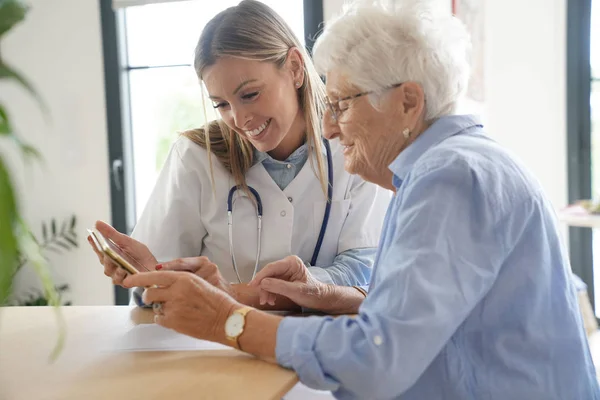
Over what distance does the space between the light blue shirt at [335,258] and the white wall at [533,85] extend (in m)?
2.24

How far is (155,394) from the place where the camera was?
3.32 ft

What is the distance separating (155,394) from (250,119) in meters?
0.92

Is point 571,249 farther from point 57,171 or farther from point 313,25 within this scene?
point 57,171

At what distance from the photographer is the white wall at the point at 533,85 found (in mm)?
3902

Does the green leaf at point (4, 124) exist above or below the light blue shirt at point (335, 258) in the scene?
above

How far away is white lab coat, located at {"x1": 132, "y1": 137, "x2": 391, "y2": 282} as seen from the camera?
6.08 feet

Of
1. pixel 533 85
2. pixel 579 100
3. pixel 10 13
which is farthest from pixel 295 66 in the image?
pixel 579 100

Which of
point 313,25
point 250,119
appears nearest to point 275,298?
point 250,119

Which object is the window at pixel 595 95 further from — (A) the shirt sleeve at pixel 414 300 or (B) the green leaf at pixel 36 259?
(B) the green leaf at pixel 36 259

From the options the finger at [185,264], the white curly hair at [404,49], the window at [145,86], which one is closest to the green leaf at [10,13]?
the white curly hair at [404,49]

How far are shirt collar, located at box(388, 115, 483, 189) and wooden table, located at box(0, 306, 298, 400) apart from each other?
45 cm

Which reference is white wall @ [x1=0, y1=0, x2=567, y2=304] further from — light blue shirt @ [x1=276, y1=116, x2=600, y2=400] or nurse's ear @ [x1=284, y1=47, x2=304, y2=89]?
light blue shirt @ [x1=276, y1=116, x2=600, y2=400]

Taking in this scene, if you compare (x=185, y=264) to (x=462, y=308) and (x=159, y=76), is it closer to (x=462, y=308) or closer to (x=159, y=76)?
(x=462, y=308)

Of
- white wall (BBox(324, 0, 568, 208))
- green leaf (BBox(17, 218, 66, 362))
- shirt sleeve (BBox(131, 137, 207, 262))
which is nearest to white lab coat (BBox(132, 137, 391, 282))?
shirt sleeve (BBox(131, 137, 207, 262))
